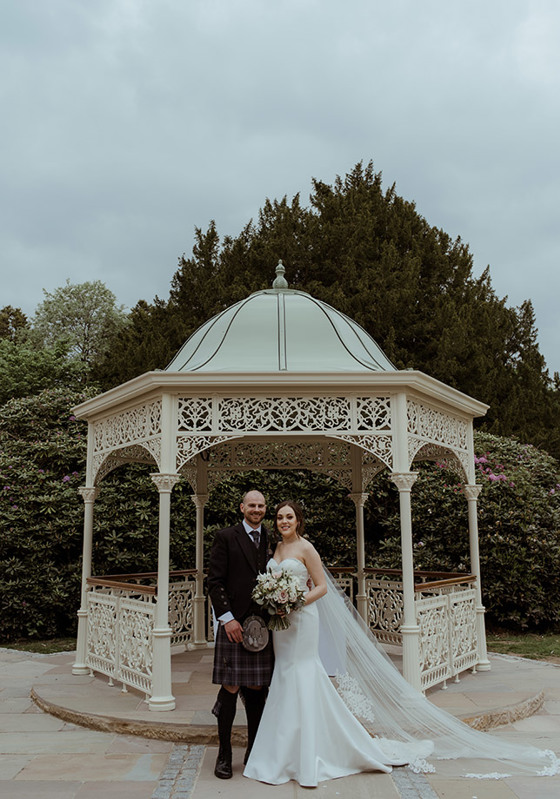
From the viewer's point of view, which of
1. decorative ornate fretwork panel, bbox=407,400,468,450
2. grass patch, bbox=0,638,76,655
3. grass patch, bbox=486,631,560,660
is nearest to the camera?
decorative ornate fretwork panel, bbox=407,400,468,450

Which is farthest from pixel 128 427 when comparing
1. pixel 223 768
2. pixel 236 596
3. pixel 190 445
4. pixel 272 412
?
pixel 223 768

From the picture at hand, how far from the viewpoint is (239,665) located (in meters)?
4.45

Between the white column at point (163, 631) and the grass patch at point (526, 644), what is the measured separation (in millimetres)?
5390

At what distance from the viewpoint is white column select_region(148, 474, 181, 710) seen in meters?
5.70

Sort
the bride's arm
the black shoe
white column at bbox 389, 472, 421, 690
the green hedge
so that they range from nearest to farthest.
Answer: the black shoe, the bride's arm, white column at bbox 389, 472, 421, 690, the green hedge

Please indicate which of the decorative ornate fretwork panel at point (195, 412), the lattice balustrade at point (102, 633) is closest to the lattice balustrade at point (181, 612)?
the lattice balustrade at point (102, 633)

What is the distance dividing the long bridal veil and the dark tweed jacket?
2.11 ft

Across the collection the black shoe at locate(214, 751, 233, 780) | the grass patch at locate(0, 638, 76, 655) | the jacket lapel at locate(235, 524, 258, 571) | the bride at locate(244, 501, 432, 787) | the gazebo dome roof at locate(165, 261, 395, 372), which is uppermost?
the gazebo dome roof at locate(165, 261, 395, 372)

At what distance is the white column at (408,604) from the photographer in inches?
231

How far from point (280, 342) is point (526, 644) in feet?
21.3

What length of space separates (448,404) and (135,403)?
3.14 meters

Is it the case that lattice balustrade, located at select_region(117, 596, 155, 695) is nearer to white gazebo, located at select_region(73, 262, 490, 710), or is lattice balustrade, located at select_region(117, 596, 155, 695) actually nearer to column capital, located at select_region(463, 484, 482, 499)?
white gazebo, located at select_region(73, 262, 490, 710)

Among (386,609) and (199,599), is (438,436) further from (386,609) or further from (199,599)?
(199,599)

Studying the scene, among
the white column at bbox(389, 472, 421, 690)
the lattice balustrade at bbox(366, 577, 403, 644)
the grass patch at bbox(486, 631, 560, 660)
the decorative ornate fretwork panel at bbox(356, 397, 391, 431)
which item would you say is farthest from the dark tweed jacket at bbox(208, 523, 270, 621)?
the grass patch at bbox(486, 631, 560, 660)
